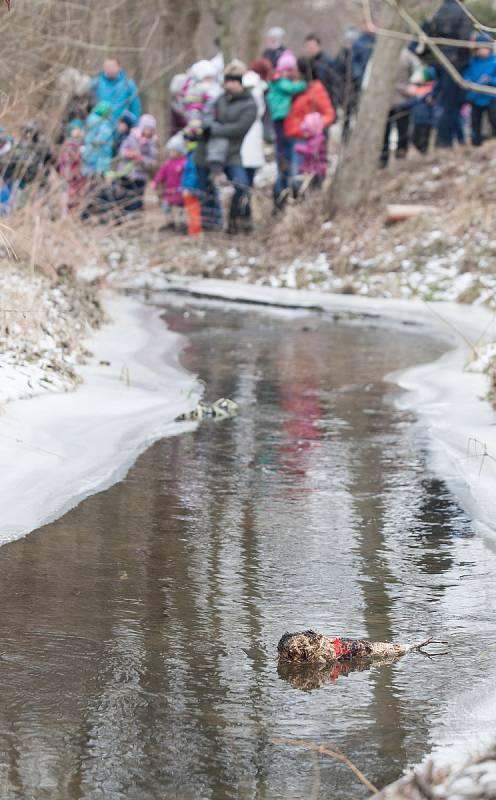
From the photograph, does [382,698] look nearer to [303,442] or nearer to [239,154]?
[303,442]

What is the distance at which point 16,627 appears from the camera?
5.00 metres

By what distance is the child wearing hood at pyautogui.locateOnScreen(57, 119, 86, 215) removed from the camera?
12.2 metres

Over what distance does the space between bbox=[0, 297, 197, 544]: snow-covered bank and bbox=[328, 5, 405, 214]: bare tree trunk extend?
22.0 feet

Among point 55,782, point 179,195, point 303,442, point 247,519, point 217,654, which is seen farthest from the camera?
point 179,195

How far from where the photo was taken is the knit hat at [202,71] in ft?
56.3

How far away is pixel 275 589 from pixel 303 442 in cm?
278

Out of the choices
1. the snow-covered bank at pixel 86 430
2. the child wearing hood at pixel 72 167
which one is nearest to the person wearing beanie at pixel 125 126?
the child wearing hood at pixel 72 167

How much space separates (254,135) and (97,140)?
13.2ft

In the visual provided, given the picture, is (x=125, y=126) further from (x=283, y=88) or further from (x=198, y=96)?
(x=283, y=88)

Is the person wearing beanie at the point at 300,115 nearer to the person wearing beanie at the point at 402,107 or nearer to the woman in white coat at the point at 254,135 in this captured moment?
the woman in white coat at the point at 254,135

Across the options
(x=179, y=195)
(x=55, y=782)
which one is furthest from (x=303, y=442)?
(x=179, y=195)

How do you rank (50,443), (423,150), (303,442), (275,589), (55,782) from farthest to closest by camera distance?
(423,150) → (303,442) → (50,443) → (275,589) → (55,782)

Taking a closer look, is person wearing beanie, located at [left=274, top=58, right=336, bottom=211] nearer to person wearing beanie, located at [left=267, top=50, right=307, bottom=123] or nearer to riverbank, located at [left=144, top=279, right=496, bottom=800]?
person wearing beanie, located at [left=267, top=50, right=307, bottom=123]

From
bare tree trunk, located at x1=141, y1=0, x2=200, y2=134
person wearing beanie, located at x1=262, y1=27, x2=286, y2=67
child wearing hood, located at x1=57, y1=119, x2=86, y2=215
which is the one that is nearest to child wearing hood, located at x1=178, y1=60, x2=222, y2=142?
person wearing beanie, located at x1=262, y1=27, x2=286, y2=67
